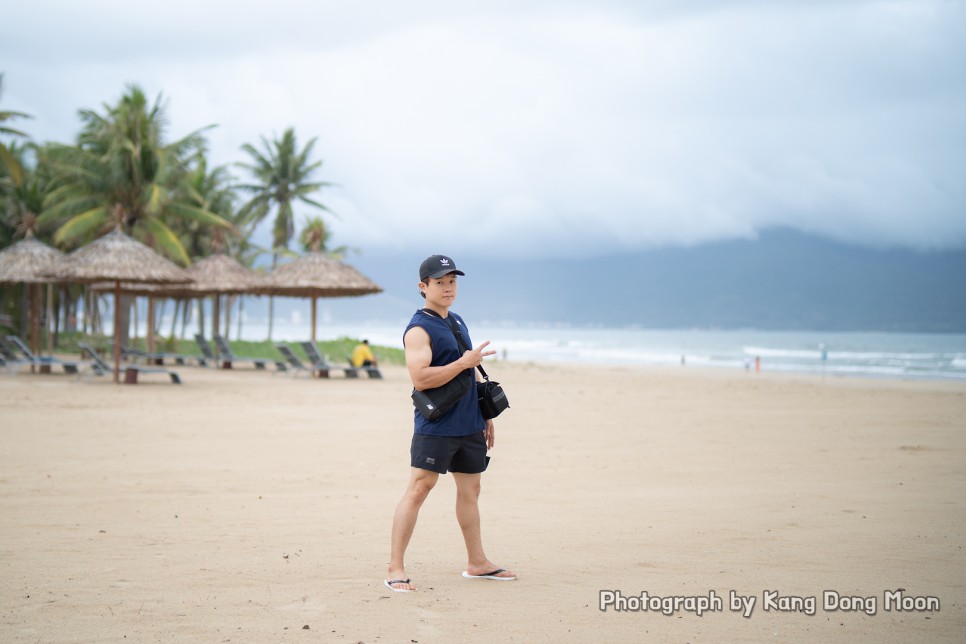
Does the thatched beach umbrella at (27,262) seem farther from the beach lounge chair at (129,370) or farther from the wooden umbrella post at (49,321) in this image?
the beach lounge chair at (129,370)

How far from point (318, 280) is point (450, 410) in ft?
64.1

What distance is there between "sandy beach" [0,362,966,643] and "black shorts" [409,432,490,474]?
57cm

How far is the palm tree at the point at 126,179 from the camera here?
2628 cm

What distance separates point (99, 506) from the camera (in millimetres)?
5754

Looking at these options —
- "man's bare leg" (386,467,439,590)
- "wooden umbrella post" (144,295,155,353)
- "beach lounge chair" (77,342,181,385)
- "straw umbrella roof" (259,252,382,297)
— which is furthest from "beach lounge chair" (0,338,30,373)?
"man's bare leg" (386,467,439,590)

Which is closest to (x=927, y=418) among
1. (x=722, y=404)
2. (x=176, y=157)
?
(x=722, y=404)

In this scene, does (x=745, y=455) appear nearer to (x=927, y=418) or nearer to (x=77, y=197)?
(x=927, y=418)

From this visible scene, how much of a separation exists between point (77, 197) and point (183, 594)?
26887mm

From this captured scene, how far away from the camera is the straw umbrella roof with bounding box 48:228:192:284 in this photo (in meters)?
17.5

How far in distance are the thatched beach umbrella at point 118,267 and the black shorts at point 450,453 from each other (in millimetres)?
15064

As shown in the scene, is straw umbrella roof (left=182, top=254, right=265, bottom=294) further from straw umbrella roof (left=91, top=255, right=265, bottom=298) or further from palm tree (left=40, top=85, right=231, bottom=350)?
palm tree (left=40, top=85, right=231, bottom=350)

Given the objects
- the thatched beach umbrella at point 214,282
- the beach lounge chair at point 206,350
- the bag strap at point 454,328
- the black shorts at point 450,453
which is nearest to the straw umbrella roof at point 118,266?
the thatched beach umbrella at point 214,282

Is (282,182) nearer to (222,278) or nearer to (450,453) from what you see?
(222,278)

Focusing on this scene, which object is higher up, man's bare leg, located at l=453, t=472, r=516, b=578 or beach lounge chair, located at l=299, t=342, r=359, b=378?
beach lounge chair, located at l=299, t=342, r=359, b=378
